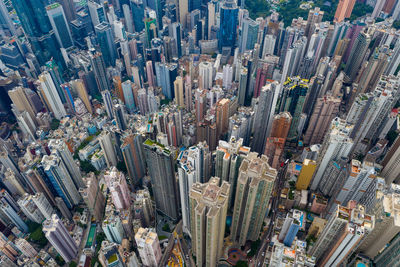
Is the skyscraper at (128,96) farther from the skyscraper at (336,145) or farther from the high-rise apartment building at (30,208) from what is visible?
the skyscraper at (336,145)

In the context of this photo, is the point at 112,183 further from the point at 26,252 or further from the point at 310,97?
the point at 310,97

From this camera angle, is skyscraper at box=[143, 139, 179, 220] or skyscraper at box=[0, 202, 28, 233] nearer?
skyscraper at box=[143, 139, 179, 220]

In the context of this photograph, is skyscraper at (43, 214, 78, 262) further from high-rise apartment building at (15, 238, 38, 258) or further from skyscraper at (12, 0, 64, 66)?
skyscraper at (12, 0, 64, 66)

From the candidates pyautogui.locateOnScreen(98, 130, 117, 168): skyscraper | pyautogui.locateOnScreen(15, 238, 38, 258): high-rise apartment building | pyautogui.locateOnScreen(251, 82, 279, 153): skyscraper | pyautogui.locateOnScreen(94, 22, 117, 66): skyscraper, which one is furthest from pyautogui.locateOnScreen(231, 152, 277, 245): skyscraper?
pyautogui.locateOnScreen(94, 22, 117, 66): skyscraper

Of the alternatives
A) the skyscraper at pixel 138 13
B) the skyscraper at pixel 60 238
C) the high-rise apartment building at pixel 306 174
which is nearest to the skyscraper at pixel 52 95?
the skyscraper at pixel 60 238

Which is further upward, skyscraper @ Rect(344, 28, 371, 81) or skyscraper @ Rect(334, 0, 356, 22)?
skyscraper @ Rect(334, 0, 356, 22)

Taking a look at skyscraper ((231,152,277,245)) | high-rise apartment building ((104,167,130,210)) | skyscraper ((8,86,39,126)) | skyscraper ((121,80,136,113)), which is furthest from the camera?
skyscraper ((121,80,136,113))

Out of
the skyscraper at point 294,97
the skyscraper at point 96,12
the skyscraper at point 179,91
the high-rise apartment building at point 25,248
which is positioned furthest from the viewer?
the skyscraper at point 96,12

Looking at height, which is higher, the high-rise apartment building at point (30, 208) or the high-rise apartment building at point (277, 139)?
the high-rise apartment building at point (277, 139)
